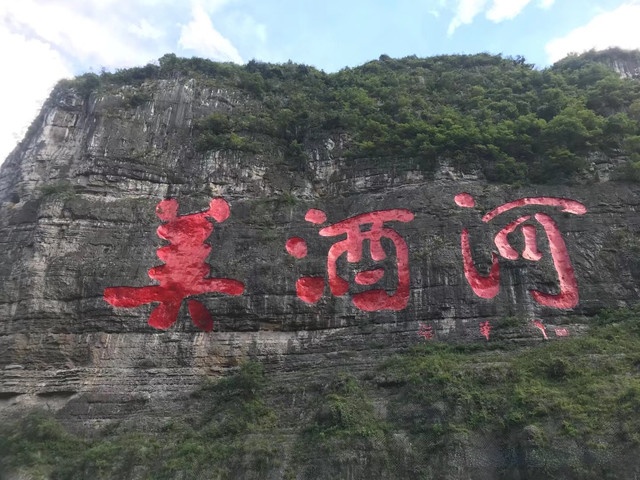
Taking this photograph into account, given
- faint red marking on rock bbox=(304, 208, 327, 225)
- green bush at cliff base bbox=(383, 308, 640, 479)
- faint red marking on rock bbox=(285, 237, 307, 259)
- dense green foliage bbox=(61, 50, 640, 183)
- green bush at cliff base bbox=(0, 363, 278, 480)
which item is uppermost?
dense green foliage bbox=(61, 50, 640, 183)

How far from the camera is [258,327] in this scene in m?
11.5

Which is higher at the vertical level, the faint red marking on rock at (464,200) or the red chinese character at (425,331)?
the faint red marking on rock at (464,200)

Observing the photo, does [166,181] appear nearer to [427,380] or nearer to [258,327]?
[258,327]

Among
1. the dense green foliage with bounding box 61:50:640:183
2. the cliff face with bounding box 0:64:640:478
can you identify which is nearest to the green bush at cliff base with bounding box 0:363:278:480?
the cliff face with bounding box 0:64:640:478

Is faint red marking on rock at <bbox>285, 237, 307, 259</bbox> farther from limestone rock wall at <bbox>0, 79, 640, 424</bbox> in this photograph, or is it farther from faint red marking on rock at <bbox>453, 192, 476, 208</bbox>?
faint red marking on rock at <bbox>453, 192, 476, 208</bbox>

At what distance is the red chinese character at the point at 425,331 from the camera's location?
10.9 meters

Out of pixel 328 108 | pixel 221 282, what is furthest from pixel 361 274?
pixel 328 108

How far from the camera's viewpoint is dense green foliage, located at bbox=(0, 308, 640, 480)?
823cm

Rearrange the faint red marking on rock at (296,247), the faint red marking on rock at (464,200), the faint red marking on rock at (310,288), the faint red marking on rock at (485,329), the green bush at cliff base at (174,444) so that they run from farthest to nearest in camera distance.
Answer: the faint red marking on rock at (464,200), the faint red marking on rock at (296,247), the faint red marking on rock at (310,288), the faint red marking on rock at (485,329), the green bush at cliff base at (174,444)

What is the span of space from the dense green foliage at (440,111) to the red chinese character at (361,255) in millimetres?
2354

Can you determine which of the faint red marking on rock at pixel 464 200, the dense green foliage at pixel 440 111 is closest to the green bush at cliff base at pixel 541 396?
the faint red marking on rock at pixel 464 200

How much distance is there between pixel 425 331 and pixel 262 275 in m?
3.53

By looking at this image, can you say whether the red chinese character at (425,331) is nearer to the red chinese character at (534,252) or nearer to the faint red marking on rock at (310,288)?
the red chinese character at (534,252)

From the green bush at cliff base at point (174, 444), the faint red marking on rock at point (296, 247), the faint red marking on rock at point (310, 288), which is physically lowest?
the green bush at cliff base at point (174, 444)
